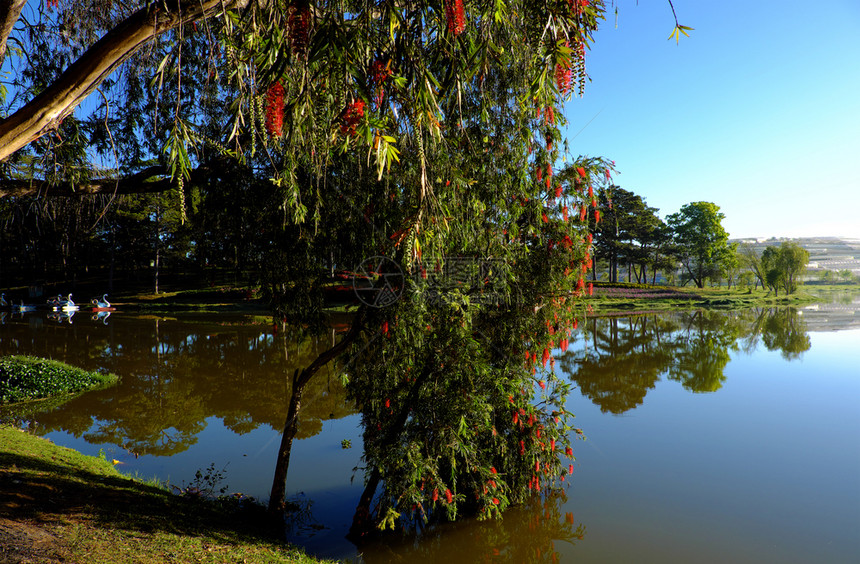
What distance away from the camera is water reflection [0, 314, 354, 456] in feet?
28.8

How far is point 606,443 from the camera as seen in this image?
841 cm

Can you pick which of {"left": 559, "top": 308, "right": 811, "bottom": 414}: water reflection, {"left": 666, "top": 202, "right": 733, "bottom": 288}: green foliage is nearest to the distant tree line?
{"left": 666, "top": 202, "right": 733, "bottom": 288}: green foliage

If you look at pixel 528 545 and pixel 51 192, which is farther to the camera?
pixel 528 545

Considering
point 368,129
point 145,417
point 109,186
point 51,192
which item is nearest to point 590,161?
point 368,129

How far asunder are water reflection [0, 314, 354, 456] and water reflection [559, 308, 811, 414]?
22.2 ft

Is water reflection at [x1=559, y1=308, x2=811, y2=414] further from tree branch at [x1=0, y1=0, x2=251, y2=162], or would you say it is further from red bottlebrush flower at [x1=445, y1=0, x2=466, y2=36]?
tree branch at [x1=0, y1=0, x2=251, y2=162]

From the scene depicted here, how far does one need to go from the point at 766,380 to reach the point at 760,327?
41.9 feet

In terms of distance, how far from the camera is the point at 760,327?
77.1 feet

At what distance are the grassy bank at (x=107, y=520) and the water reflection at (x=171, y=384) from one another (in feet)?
5.74

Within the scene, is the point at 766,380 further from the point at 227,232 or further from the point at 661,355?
the point at 227,232

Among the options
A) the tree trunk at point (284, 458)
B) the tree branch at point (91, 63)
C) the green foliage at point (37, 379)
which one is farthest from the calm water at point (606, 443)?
the tree branch at point (91, 63)

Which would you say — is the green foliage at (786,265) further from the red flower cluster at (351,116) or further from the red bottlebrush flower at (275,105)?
the red bottlebrush flower at (275,105)

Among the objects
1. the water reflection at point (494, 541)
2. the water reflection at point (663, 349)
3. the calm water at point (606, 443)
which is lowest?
the water reflection at point (494, 541)

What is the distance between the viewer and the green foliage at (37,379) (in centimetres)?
1003
